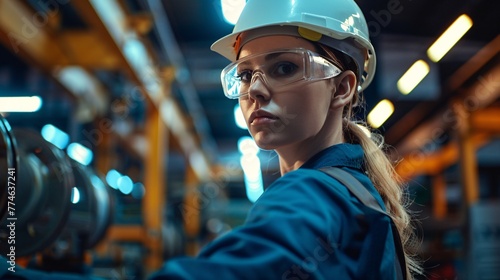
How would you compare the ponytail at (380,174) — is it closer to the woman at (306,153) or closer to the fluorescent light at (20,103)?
the woman at (306,153)

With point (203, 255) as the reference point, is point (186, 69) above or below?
above

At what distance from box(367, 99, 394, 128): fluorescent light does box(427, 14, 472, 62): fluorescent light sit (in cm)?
132

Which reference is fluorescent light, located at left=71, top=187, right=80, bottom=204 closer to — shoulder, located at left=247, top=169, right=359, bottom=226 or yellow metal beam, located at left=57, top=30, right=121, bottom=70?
shoulder, located at left=247, top=169, right=359, bottom=226

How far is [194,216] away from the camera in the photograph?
39.4ft

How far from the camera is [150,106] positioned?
731 cm

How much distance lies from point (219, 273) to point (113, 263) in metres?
4.34

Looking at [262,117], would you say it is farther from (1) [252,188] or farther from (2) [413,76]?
(1) [252,188]

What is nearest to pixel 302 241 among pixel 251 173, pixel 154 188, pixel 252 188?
pixel 154 188

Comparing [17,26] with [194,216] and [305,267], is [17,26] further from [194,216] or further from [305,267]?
[194,216]

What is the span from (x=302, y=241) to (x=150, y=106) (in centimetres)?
649

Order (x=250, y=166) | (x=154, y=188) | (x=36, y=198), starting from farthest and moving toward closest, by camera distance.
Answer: (x=250, y=166)
(x=154, y=188)
(x=36, y=198)

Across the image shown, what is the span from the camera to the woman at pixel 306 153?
0.99 meters

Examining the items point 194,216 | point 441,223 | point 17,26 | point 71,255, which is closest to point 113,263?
point 71,255

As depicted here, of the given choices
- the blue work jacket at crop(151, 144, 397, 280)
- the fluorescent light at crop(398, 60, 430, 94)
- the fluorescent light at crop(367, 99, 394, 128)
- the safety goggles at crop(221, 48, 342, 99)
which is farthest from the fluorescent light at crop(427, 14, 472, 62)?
the blue work jacket at crop(151, 144, 397, 280)
